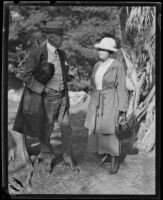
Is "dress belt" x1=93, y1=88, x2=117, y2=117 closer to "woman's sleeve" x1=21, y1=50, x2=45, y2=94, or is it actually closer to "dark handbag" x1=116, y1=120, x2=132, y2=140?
"dark handbag" x1=116, y1=120, x2=132, y2=140

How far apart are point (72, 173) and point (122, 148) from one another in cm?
65

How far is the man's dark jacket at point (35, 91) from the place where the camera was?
4750mm

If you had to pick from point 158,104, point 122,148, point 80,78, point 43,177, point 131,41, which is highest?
point 131,41

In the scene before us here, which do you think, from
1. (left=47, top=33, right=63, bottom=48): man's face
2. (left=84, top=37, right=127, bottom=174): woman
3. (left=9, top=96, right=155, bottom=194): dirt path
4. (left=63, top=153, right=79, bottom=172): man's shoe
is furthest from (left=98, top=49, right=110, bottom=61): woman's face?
(left=63, top=153, right=79, bottom=172): man's shoe

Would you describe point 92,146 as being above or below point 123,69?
below

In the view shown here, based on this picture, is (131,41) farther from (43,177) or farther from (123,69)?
(43,177)

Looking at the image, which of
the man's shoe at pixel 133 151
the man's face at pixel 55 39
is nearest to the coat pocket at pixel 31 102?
the man's face at pixel 55 39

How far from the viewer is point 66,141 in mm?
4844

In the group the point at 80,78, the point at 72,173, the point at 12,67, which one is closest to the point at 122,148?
the point at 72,173

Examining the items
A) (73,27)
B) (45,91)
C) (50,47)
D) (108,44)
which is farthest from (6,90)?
(108,44)

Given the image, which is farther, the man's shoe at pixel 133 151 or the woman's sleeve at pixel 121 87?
the man's shoe at pixel 133 151

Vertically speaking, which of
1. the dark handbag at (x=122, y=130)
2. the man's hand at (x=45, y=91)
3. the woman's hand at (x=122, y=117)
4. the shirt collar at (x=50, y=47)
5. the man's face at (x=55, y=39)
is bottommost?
the dark handbag at (x=122, y=130)

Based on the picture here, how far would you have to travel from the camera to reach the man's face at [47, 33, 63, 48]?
4.79m

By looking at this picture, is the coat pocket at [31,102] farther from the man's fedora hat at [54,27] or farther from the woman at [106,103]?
the man's fedora hat at [54,27]
